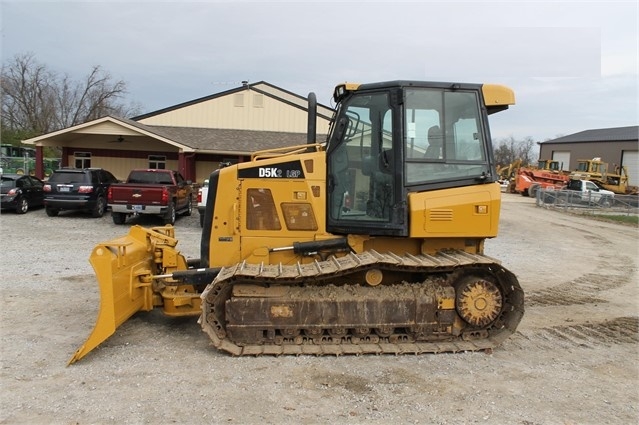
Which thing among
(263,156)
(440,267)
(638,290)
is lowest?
(638,290)

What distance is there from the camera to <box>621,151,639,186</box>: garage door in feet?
158

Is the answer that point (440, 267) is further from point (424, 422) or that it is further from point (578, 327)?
point (578, 327)

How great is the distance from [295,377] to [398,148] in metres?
2.52

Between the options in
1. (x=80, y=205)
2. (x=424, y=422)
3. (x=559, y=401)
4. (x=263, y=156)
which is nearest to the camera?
(x=424, y=422)

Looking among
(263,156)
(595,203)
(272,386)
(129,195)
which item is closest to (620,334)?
(272,386)

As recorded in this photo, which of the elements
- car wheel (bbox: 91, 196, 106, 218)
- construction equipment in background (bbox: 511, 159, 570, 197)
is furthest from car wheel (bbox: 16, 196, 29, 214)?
construction equipment in background (bbox: 511, 159, 570, 197)

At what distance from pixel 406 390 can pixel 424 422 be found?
0.53 m

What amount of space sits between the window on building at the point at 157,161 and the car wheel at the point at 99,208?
8.40 m

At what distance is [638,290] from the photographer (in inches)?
350

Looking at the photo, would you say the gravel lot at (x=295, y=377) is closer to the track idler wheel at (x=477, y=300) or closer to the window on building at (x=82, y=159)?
the track idler wheel at (x=477, y=300)

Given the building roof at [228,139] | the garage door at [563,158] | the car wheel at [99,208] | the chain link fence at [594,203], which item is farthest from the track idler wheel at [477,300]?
the garage door at [563,158]


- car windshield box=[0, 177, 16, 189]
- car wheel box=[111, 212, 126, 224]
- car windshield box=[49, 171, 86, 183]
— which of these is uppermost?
car windshield box=[49, 171, 86, 183]

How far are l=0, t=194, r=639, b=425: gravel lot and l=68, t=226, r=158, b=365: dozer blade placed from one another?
0.89 ft

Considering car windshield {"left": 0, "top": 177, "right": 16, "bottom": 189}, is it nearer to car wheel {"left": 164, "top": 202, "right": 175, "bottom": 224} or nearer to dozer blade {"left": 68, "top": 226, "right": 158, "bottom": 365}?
car wheel {"left": 164, "top": 202, "right": 175, "bottom": 224}
